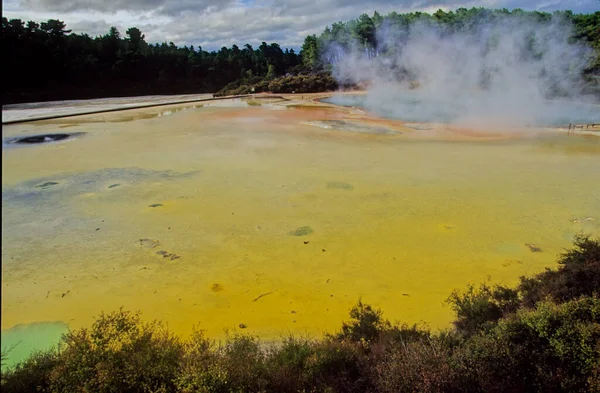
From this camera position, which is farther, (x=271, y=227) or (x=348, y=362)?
(x=271, y=227)

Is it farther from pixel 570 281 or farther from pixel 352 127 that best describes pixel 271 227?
pixel 352 127

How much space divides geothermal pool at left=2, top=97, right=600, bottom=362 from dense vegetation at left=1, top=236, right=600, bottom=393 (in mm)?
660

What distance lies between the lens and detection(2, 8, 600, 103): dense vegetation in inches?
955

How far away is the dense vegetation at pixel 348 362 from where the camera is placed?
2619 millimetres

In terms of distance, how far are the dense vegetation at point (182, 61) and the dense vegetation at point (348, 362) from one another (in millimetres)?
22596

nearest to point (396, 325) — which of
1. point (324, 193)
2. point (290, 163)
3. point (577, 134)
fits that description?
point (324, 193)

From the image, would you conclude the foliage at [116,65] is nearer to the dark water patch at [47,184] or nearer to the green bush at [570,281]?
the dark water patch at [47,184]

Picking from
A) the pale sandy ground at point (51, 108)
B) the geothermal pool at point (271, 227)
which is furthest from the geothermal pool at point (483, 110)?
the pale sandy ground at point (51, 108)

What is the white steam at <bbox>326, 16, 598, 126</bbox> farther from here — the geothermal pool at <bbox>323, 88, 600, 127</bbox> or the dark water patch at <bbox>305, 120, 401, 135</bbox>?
the dark water patch at <bbox>305, 120, 401, 135</bbox>

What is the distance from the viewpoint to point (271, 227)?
5.79 m

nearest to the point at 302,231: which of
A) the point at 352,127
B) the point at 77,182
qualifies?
the point at 77,182

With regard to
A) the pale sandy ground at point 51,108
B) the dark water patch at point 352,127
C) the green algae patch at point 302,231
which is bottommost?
the green algae patch at point 302,231

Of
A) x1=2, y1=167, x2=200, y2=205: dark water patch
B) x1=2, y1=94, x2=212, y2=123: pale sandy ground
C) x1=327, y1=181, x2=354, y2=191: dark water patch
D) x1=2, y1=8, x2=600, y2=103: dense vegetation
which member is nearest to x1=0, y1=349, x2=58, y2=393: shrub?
x1=2, y1=167, x2=200, y2=205: dark water patch

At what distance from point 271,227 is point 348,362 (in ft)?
9.74
